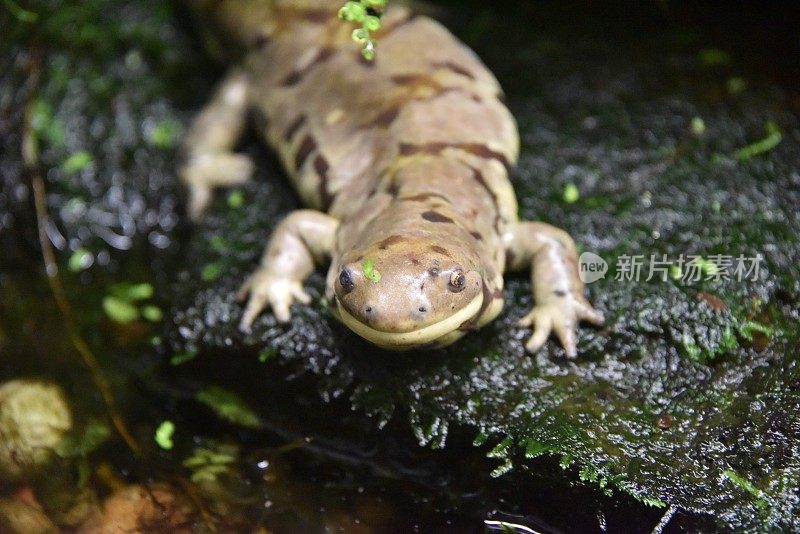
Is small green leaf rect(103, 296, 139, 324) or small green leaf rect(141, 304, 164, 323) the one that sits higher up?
small green leaf rect(141, 304, 164, 323)

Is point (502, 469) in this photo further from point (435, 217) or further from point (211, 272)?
point (211, 272)

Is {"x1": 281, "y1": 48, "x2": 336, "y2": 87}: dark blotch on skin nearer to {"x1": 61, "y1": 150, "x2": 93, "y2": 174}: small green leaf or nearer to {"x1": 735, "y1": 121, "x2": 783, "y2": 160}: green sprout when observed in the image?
{"x1": 61, "y1": 150, "x2": 93, "y2": 174}: small green leaf

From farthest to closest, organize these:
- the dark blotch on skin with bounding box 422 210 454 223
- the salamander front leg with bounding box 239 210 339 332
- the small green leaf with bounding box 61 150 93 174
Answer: the small green leaf with bounding box 61 150 93 174
the salamander front leg with bounding box 239 210 339 332
the dark blotch on skin with bounding box 422 210 454 223

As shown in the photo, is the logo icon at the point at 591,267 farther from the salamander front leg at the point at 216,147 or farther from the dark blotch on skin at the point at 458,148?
the salamander front leg at the point at 216,147

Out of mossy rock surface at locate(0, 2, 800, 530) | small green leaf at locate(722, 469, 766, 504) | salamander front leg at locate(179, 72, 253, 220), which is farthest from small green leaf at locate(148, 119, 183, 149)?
small green leaf at locate(722, 469, 766, 504)

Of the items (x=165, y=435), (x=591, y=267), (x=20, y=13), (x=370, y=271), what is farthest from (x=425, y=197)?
(x=20, y=13)

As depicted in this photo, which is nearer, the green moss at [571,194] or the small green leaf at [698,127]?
the green moss at [571,194]

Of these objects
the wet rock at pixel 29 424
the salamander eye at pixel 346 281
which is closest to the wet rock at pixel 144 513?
the wet rock at pixel 29 424

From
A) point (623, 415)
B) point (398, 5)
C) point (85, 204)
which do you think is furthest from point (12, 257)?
point (623, 415)
